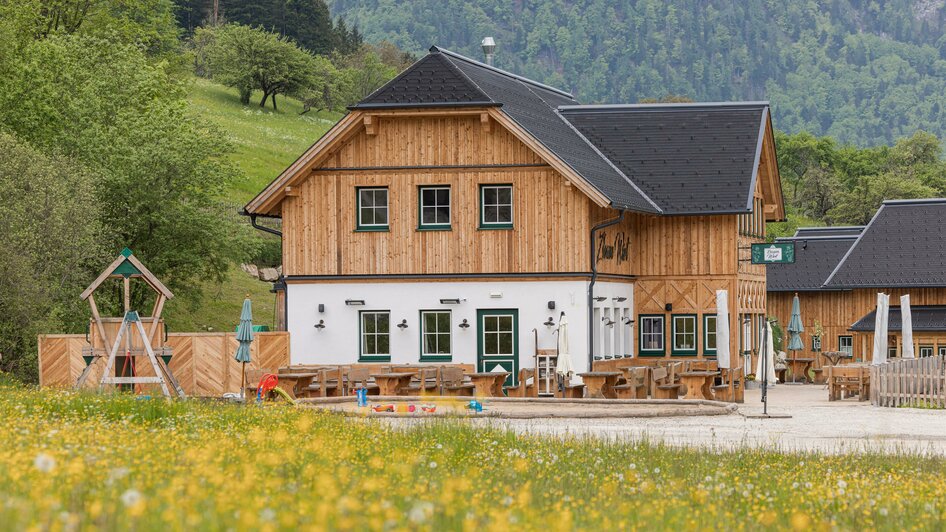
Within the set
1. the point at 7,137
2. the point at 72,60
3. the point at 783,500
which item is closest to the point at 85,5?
the point at 72,60

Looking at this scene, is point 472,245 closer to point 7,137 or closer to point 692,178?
point 692,178

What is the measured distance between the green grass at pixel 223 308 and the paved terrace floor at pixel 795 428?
23.4 meters

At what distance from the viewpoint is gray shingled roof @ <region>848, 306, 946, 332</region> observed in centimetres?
4750

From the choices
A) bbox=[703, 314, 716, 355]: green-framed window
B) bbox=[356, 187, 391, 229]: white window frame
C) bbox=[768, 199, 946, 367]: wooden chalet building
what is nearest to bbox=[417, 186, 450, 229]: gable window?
bbox=[356, 187, 391, 229]: white window frame

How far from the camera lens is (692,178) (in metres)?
39.5

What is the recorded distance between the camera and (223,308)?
5334 cm

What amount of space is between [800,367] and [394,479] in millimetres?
37236

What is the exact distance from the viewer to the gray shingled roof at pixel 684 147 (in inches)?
1531

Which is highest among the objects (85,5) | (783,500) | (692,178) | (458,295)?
(85,5)

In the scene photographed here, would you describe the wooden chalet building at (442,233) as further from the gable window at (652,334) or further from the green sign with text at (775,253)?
the green sign with text at (775,253)

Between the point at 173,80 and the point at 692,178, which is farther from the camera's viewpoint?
the point at 173,80

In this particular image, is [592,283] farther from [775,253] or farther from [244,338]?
[244,338]

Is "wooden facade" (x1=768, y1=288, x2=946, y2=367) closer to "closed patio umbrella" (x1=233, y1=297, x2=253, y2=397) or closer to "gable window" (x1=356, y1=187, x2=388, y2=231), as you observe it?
"gable window" (x1=356, y1=187, x2=388, y2=231)

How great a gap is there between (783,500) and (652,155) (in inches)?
1112
